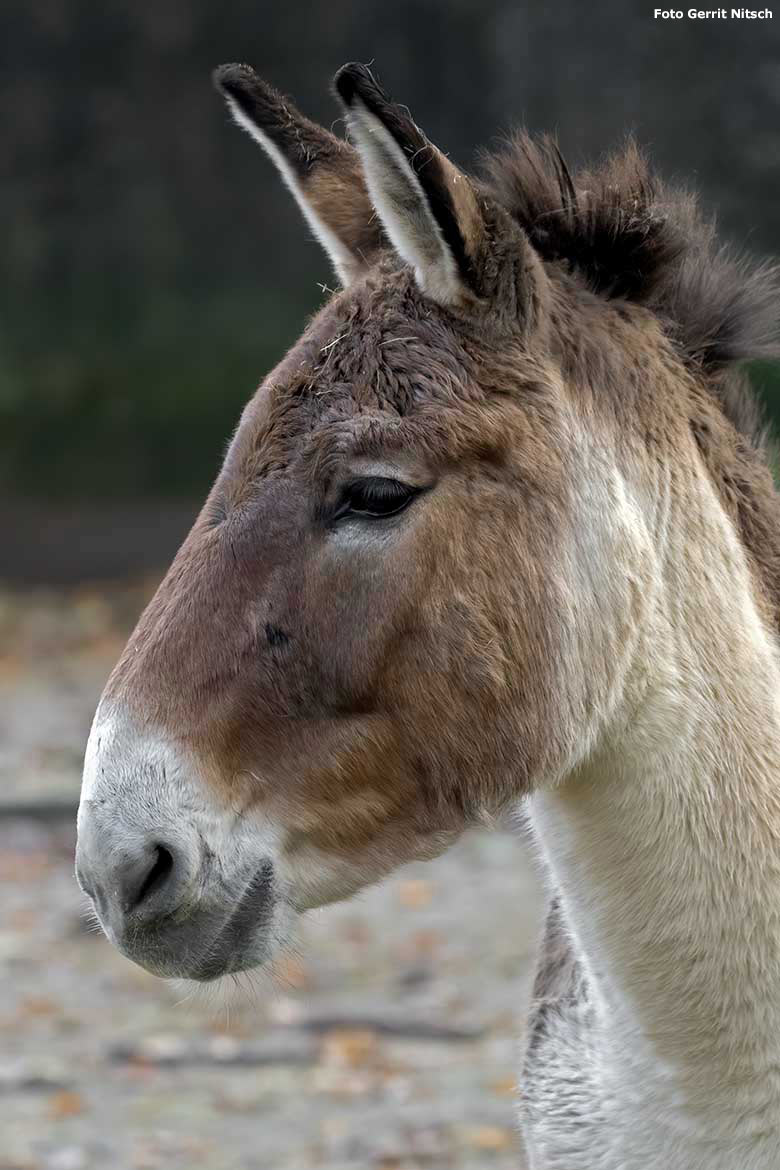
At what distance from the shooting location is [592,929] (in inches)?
101

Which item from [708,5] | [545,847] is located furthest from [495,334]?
[708,5]

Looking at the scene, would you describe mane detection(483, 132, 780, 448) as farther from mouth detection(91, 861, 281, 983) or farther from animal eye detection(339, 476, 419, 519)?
mouth detection(91, 861, 281, 983)

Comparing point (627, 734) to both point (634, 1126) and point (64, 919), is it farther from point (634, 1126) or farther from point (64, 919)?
point (64, 919)

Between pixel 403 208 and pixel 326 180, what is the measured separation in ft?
1.34

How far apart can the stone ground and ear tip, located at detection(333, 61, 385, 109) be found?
2.26 meters

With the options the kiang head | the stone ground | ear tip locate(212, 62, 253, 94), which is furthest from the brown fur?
the stone ground

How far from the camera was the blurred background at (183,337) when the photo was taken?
19.7ft

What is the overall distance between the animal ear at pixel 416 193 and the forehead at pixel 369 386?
0.06m

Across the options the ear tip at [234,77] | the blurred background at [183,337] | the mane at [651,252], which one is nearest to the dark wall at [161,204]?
the blurred background at [183,337]

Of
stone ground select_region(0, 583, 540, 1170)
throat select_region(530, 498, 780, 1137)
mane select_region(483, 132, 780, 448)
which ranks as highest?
mane select_region(483, 132, 780, 448)

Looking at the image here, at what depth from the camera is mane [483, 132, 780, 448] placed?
262 cm

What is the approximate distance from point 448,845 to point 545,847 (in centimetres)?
26

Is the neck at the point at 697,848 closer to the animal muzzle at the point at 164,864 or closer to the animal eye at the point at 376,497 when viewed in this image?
the animal eye at the point at 376,497

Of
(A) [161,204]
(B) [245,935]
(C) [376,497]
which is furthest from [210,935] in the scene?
(A) [161,204]
